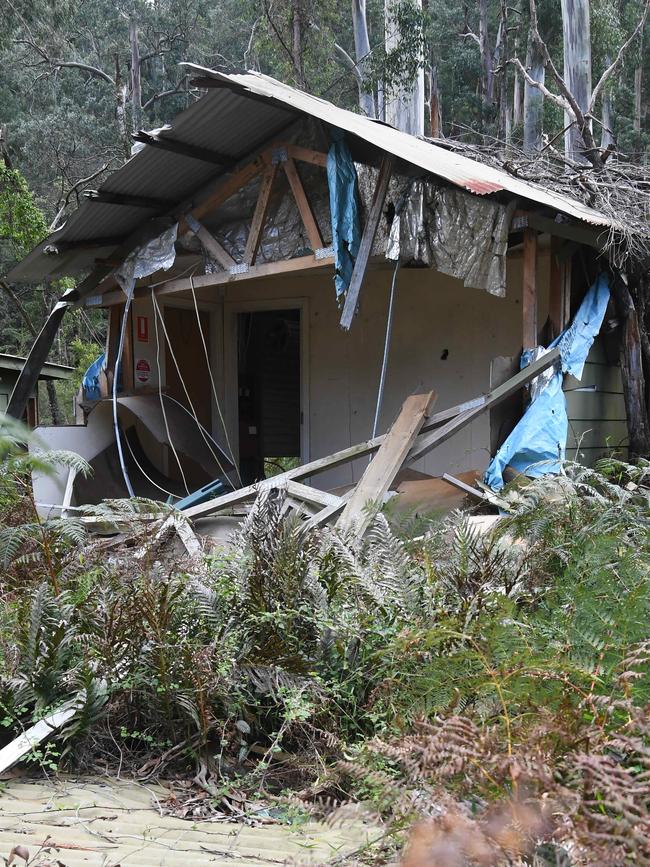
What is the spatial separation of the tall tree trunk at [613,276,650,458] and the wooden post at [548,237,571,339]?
623 millimetres

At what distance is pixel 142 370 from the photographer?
428 inches

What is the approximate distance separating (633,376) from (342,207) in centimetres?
339

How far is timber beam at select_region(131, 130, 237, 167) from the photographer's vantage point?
8031 mm

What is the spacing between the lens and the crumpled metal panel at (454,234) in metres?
7.29

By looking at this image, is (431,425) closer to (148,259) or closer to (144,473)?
(144,473)

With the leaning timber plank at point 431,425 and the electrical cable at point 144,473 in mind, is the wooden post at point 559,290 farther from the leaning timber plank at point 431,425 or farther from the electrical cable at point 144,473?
the electrical cable at point 144,473

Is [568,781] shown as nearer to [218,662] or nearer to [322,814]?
[322,814]

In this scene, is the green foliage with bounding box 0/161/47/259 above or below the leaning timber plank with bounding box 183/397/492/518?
above

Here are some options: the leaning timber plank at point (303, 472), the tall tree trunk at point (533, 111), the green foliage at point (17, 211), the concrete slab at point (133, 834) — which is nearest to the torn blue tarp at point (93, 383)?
the leaning timber plank at point (303, 472)

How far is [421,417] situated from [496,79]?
76.5ft

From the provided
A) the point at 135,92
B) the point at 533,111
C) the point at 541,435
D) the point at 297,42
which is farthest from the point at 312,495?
the point at 135,92

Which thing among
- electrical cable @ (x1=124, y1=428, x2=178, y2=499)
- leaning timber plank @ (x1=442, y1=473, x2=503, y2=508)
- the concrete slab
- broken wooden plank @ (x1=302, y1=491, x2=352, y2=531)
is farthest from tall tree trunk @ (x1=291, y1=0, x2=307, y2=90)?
the concrete slab

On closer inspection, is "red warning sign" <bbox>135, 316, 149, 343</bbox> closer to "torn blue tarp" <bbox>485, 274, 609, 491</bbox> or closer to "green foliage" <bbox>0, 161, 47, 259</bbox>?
"torn blue tarp" <bbox>485, 274, 609, 491</bbox>

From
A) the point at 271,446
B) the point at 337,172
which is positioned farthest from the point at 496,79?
the point at 337,172
